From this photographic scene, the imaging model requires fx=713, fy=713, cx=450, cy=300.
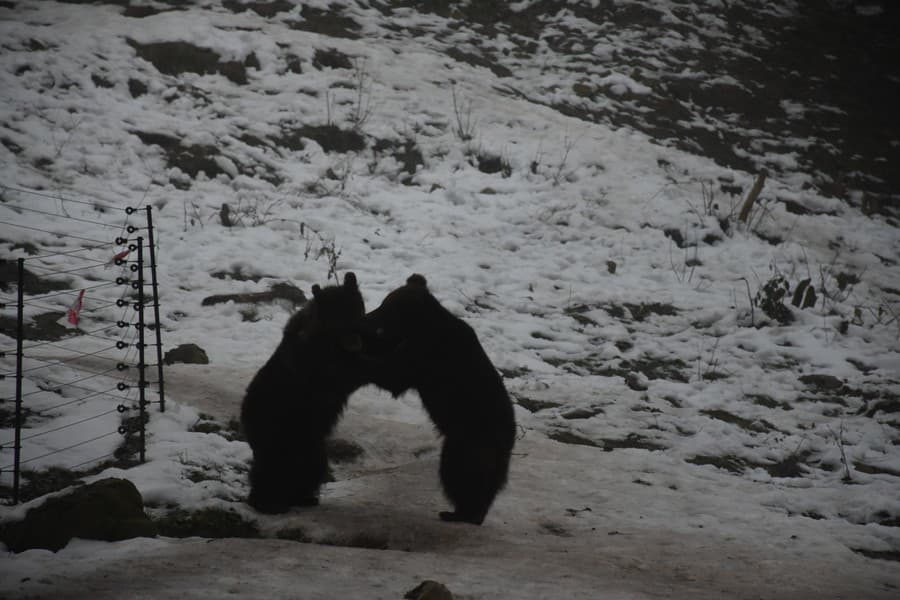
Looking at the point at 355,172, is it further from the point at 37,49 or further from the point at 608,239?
the point at 37,49

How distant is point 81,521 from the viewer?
11.7 ft

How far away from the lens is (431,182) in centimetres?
1220

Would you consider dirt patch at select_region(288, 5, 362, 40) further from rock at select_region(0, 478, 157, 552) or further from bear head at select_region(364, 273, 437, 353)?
rock at select_region(0, 478, 157, 552)

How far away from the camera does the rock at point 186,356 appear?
709 centimetres

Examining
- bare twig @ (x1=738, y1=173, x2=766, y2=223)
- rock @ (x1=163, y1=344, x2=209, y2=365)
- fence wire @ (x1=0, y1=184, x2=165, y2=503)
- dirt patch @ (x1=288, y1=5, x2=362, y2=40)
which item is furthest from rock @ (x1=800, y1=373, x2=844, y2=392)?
dirt patch @ (x1=288, y1=5, x2=362, y2=40)

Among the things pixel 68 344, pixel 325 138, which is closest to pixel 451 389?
pixel 68 344

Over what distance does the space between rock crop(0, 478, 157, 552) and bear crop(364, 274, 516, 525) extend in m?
1.62

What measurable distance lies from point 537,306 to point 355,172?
14.2 ft

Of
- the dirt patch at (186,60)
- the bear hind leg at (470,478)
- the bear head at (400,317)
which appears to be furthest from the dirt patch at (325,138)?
the bear hind leg at (470,478)

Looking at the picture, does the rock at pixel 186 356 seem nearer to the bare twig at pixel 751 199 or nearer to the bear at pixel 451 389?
the bear at pixel 451 389

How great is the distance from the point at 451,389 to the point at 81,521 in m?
2.25

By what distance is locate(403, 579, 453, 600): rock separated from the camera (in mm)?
3057

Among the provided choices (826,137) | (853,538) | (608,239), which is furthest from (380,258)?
(826,137)

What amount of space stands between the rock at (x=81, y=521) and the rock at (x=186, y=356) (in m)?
3.42
